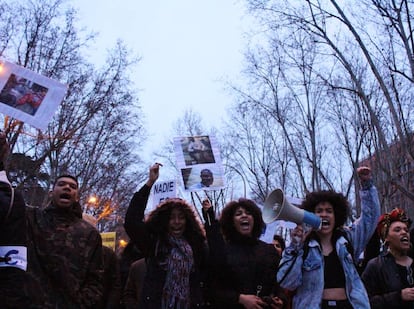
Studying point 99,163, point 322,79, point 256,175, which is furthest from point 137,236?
point 256,175

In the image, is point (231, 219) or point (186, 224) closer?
point (186, 224)

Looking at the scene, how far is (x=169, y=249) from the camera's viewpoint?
4.41 m

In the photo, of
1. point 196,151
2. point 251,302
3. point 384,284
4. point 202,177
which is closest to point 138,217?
point 251,302

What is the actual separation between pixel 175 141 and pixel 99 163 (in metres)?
14.7

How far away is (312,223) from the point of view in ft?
12.3

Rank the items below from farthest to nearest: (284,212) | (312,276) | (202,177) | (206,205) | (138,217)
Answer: (202,177), (206,205), (138,217), (312,276), (284,212)

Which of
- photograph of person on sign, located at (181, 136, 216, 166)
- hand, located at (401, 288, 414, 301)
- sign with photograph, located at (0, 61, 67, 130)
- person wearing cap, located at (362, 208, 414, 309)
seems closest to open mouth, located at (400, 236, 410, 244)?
person wearing cap, located at (362, 208, 414, 309)

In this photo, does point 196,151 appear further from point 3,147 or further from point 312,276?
point 3,147

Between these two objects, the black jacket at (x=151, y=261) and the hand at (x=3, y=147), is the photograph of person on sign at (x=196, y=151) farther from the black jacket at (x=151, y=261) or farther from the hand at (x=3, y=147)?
the hand at (x=3, y=147)

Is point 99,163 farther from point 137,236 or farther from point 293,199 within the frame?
point 137,236

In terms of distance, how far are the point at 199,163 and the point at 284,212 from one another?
7.04 feet

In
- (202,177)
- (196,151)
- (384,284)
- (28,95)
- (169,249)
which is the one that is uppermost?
(28,95)

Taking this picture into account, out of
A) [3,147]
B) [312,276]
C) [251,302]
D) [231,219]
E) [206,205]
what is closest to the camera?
[3,147]

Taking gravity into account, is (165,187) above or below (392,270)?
above
